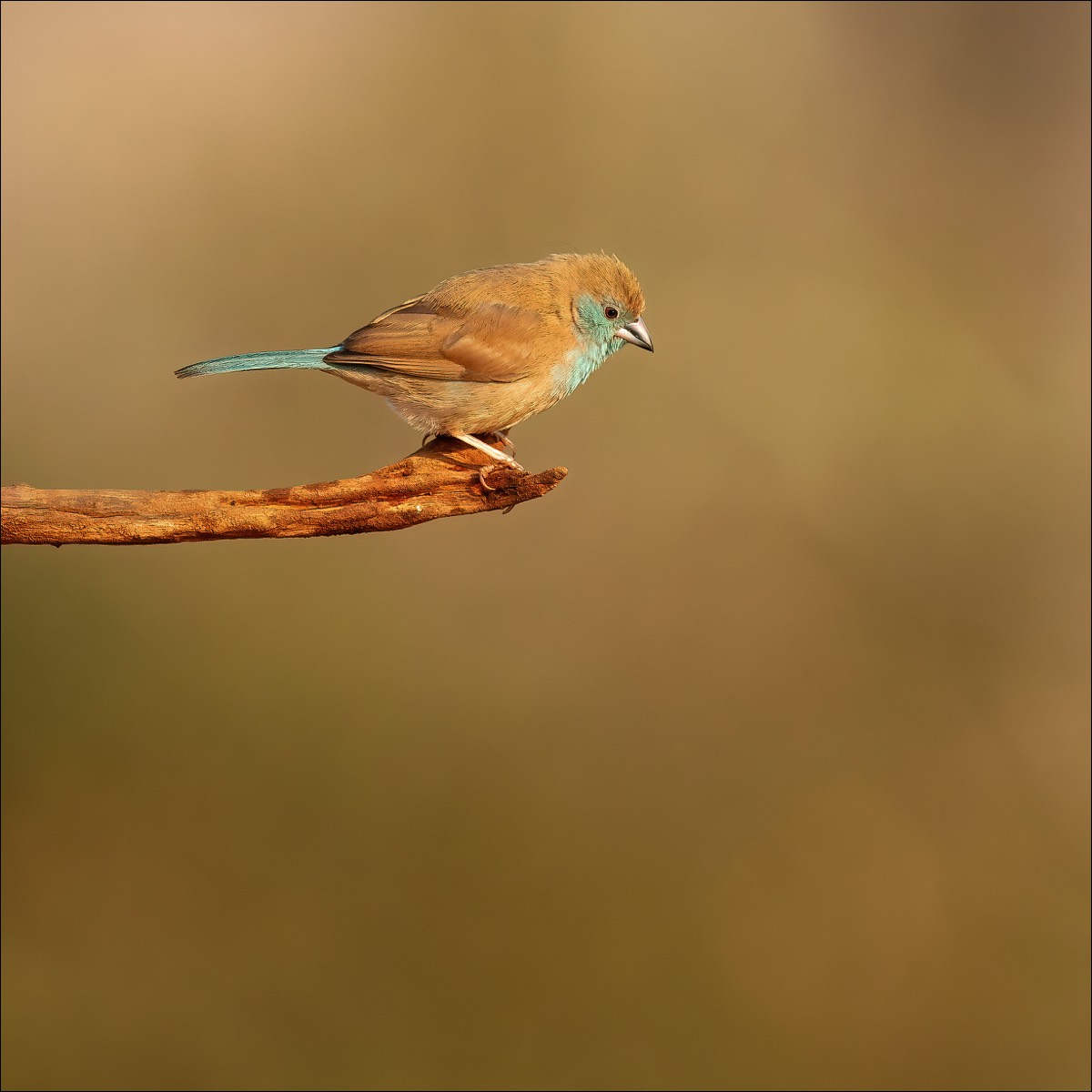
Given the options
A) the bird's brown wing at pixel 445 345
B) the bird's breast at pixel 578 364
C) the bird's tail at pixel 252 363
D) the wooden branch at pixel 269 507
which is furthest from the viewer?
the bird's breast at pixel 578 364

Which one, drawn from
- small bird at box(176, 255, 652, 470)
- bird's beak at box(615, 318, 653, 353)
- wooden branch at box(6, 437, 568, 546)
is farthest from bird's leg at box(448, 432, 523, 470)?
bird's beak at box(615, 318, 653, 353)

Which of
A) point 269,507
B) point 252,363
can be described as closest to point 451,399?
point 252,363

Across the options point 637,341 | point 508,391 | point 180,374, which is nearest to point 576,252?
point 637,341

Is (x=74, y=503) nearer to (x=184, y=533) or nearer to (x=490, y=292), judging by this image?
(x=184, y=533)

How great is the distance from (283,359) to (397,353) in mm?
421

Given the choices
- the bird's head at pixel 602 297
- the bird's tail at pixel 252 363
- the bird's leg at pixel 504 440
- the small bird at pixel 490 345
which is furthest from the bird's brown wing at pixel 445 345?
the bird's leg at pixel 504 440

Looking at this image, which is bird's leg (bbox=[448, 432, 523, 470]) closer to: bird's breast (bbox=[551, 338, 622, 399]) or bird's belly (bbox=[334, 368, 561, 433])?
bird's belly (bbox=[334, 368, 561, 433])

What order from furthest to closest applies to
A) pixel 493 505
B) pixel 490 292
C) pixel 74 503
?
pixel 490 292 < pixel 493 505 < pixel 74 503

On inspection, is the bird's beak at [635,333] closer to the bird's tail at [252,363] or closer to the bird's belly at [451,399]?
the bird's belly at [451,399]

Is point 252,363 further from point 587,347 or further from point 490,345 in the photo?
point 587,347

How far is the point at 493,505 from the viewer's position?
315 centimetres

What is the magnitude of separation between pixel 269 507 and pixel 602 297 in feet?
5.11

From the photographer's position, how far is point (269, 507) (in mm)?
3064

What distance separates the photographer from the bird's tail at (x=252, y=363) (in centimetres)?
313
